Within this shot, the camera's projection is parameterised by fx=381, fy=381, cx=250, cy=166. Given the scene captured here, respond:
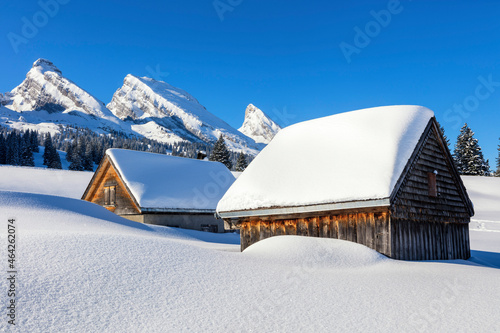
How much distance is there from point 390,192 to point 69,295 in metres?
8.14

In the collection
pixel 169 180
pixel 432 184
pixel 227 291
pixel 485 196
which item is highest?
pixel 169 180

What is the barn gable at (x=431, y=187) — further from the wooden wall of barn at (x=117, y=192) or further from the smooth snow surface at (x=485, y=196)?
the smooth snow surface at (x=485, y=196)

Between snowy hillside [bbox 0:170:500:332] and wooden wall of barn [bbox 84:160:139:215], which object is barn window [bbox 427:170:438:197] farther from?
wooden wall of barn [bbox 84:160:139:215]

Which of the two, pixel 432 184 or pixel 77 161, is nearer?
pixel 432 184

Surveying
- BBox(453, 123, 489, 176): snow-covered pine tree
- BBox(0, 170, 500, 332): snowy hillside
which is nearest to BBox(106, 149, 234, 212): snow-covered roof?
BBox(0, 170, 500, 332): snowy hillside

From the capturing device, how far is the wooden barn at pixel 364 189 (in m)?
11.3

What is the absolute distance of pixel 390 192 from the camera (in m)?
10.4

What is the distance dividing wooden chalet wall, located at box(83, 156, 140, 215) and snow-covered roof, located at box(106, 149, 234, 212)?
2.89 feet

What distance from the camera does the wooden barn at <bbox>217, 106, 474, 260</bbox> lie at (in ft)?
37.2

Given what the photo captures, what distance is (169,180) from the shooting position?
2559 cm

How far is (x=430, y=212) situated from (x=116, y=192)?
1927 cm

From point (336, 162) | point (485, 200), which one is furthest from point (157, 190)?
point (485, 200)

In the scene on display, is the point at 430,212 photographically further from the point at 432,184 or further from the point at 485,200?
the point at 485,200
